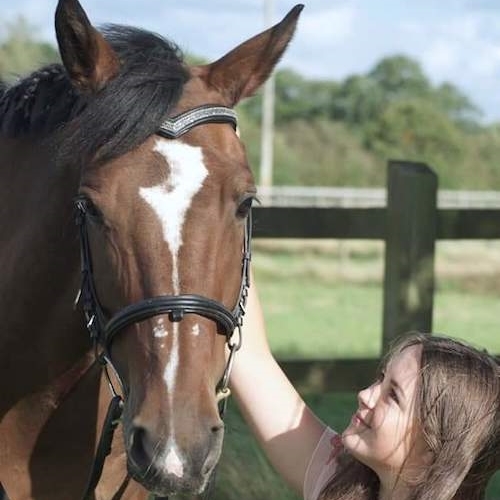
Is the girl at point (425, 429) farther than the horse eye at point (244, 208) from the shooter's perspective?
No

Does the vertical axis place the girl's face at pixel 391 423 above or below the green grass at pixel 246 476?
above

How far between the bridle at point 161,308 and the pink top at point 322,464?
32 cm

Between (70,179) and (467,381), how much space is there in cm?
114

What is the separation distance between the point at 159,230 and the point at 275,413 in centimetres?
68

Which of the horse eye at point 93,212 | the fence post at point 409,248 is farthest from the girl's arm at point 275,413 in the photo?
the fence post at point 409,248

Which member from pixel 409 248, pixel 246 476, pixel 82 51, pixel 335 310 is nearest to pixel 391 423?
pixel 82 51

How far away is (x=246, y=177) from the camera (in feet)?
7.95

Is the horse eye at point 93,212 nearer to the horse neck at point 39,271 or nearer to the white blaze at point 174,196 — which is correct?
the white blaze at point 174,196

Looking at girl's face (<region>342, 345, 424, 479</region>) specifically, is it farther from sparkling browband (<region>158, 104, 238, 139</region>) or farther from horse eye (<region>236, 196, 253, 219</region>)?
sparkling browband (<region>158, 104, 238, 139</region>)

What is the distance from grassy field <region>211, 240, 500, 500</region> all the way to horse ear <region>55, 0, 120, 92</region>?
211 centimetres

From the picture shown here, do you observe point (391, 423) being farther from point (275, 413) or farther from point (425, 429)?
point (275, 413)

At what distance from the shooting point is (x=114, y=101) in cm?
243

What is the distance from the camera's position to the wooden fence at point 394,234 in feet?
15.0

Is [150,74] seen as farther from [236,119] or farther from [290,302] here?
[290,302]
